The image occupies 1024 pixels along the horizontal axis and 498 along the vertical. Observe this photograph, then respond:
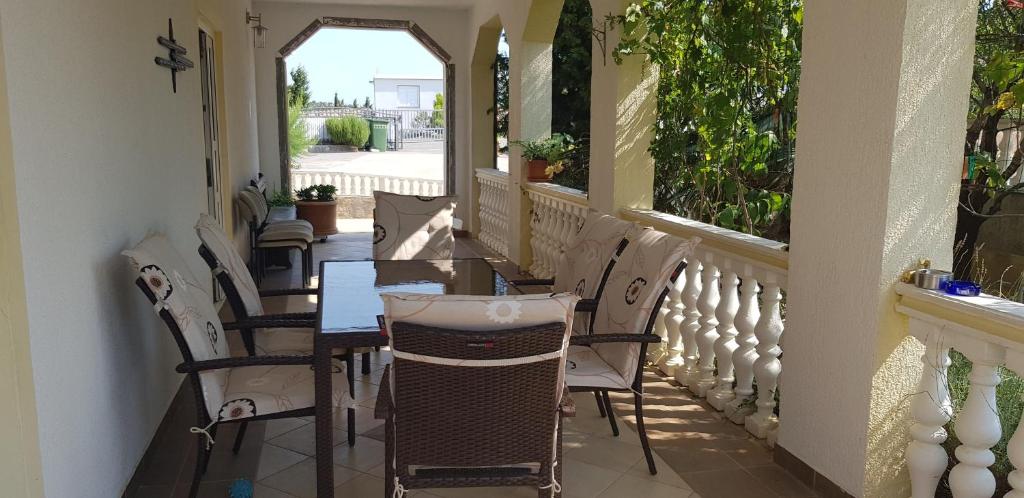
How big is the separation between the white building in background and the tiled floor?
115 ft

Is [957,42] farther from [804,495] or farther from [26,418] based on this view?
[26,418]

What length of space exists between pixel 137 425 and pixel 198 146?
229 cm

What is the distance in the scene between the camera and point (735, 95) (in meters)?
4.07

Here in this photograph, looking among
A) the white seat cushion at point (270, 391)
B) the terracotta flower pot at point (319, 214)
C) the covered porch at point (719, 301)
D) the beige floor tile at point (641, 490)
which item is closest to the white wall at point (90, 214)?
the covered porch at point (719, 301)

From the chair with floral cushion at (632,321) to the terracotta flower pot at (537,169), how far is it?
369 centimetres

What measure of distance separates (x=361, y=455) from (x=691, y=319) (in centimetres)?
183

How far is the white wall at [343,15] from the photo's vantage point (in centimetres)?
948

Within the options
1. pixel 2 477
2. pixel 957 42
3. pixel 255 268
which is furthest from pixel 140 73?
pixel 255 268

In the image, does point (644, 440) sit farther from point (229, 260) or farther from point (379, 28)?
point (379, 28)

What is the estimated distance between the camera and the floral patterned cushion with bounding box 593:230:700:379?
9.53 ft

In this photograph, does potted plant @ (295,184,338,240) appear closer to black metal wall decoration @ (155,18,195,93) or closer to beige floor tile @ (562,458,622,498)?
black metal wall decoration @ (155,18,195,93)

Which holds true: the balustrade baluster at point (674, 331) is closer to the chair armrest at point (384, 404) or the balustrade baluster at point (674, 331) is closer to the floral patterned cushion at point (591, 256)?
the floral patterned cushion at point (591, 256)

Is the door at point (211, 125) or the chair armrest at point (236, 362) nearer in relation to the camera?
the chair armrest at point (236, 362)

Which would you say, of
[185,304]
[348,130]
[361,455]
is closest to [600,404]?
[361,455]
